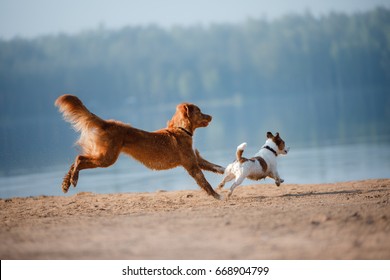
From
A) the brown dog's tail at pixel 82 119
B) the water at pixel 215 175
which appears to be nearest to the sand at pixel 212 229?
the brown dog's tail at pixel 82 119

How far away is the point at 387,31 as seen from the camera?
70938 millimetres

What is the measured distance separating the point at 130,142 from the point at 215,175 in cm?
472

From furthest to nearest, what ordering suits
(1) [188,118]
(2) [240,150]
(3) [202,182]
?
1. (1) [188,118]
2. (3) [202,182]
3. (2) [240,150]

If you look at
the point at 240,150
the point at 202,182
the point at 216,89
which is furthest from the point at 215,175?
the point at 216,89

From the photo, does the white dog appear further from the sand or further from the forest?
the forest

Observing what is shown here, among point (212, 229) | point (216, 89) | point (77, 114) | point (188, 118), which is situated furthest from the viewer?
point (216, 89)

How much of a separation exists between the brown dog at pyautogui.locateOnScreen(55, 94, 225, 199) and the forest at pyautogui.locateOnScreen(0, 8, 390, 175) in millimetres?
33798

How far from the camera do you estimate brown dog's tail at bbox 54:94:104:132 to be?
10.0 metres

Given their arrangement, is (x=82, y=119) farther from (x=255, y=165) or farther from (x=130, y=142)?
(x=255, y=165)

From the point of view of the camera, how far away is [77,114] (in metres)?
10.0

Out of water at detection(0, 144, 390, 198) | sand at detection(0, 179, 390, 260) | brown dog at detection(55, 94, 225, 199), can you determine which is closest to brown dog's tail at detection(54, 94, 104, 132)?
brown dog at detection(55, 94, 225, 199)
